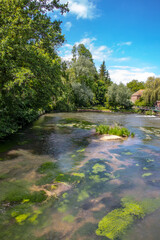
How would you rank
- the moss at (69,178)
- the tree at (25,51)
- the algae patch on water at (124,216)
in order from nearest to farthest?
the algae patch on water at (124,216), the moss at (69,178), the tree at (25,51)

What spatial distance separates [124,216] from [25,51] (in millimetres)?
10883

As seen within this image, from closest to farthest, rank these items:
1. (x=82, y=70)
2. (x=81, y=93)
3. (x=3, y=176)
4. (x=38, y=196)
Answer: (x=38, y=196)
(x=3, y=176)
(x=82, y=70)
(x=81, y=93)

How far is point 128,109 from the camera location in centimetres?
5681

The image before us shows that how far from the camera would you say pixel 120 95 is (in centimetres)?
5350

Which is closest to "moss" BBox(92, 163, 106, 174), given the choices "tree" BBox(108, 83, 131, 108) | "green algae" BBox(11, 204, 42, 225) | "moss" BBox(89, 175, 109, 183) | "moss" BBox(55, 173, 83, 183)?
"moss" BBox(89, 175, 109, 183)

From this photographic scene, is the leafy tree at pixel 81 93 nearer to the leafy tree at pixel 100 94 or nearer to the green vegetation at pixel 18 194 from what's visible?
the leafy tree at pixel 100 94

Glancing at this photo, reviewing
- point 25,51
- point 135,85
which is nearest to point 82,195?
point 25,51

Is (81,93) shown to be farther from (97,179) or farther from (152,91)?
(97,179)

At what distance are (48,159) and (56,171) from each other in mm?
1944

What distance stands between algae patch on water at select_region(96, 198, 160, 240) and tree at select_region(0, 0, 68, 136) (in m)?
7.30

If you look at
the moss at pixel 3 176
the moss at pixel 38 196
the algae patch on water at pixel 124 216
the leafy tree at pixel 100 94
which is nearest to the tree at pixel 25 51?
the moss at pixel 3 176

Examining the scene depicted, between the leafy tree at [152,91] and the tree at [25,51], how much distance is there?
39.9m

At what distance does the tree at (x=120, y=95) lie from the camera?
5358 centimetres

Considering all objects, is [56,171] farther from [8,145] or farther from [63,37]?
[63,37]
